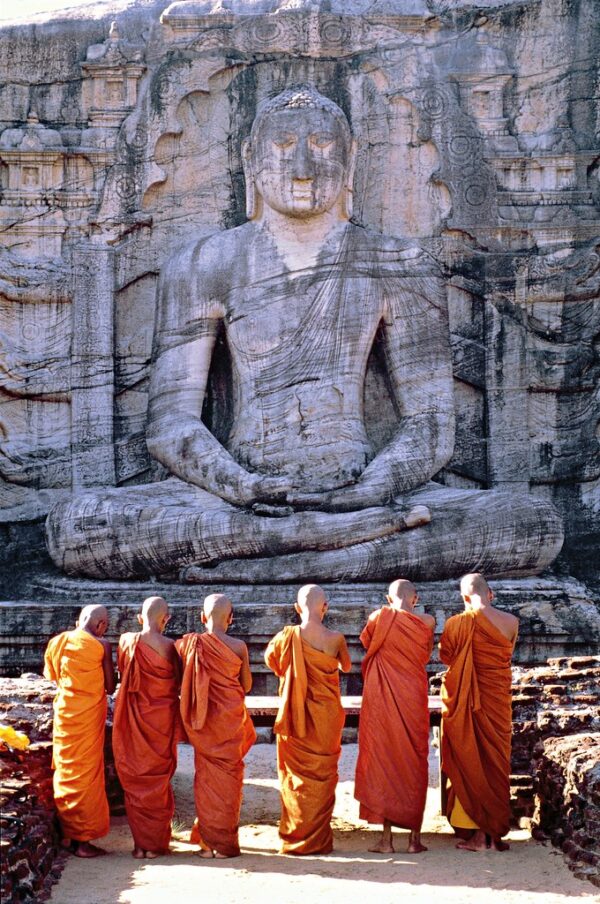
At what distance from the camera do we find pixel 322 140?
1271 cm

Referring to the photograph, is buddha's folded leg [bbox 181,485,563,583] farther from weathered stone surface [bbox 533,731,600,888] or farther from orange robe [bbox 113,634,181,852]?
orange robe [bbox 113,634,181,852]

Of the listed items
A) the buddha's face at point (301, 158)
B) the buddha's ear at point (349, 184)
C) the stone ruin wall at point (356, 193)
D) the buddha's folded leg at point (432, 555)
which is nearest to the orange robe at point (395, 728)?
the buddha's folded leg at point (432, 555)

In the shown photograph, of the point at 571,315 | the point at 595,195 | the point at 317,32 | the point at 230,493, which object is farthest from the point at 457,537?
the point at 317,32

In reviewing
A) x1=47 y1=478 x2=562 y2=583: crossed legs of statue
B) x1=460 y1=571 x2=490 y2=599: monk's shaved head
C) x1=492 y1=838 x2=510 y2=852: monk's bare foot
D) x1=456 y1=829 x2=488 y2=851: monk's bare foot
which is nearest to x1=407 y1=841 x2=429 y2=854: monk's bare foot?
x1=456 y1=829 x2=488 y2=851: monk's bare foot

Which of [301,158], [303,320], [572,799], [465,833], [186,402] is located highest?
[301,158]

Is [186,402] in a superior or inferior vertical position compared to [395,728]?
superior

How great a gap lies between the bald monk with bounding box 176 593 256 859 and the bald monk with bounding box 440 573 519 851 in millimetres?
1074

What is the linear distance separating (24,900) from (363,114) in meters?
7.46

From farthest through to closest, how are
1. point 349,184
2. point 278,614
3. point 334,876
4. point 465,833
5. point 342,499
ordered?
point 349,184 < point 342,499 < point 278,614 < point 465,833 < point 334,876

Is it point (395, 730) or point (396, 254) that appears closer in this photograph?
point (395, 730)

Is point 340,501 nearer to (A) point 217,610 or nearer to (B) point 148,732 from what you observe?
(A) point 217,610

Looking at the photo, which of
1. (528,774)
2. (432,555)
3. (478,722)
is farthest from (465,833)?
(432,555)

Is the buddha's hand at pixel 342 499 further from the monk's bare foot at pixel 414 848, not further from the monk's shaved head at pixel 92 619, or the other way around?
the monk's bare foot at pixel 414 848

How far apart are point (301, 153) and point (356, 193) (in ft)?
2.87
